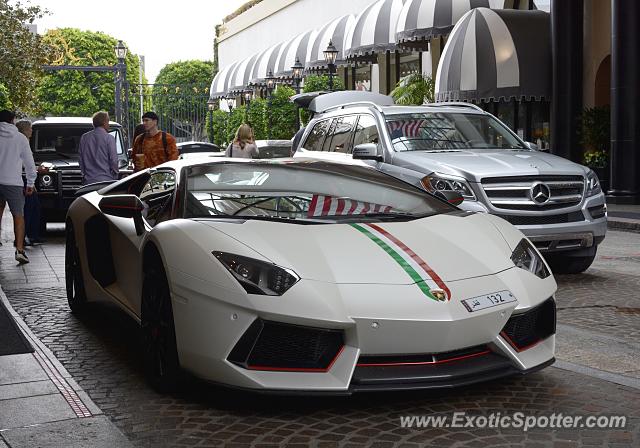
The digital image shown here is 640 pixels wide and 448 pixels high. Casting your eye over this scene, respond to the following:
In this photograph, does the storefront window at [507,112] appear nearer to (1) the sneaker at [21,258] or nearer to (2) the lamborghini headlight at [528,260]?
(1) the sneaker at [21,258]

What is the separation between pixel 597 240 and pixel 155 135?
5629 millimetres

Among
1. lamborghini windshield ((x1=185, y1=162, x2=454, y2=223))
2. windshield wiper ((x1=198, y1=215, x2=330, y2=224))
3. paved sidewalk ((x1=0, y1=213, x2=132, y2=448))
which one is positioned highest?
lamborghini windshield ((x1=185, y1=162, x2=454, y2=223))

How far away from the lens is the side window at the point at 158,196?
5.54 m

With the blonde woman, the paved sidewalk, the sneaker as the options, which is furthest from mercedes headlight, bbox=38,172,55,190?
the paved sidewalk

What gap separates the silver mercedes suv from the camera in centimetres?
917

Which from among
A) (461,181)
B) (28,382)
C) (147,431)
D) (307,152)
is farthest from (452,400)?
(307,152)

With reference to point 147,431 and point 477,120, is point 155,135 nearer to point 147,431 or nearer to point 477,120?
point 477,120

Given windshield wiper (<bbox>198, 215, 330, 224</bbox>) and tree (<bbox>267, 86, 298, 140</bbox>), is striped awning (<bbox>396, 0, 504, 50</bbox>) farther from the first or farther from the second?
windshield wiper (<bbox>198, 215, 330, 224</bbox>)

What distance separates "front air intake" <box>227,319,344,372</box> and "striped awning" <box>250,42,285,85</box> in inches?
1776

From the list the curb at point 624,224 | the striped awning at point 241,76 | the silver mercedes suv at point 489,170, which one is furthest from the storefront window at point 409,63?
the silver mercedes suv at point 489,170

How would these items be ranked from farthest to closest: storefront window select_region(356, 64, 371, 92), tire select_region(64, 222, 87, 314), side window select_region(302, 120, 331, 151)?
storefront window select_region(356, 64, 371, 92) → side window select_region(302, 120, 331, 151) → tire select_region(64, 222, 87, 314)

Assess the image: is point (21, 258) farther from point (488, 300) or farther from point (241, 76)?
point (241, 76)

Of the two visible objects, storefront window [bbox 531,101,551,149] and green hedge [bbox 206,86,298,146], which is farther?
green hedge [bbox 206,86,298,146]

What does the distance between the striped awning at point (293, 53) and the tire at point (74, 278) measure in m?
35.5
